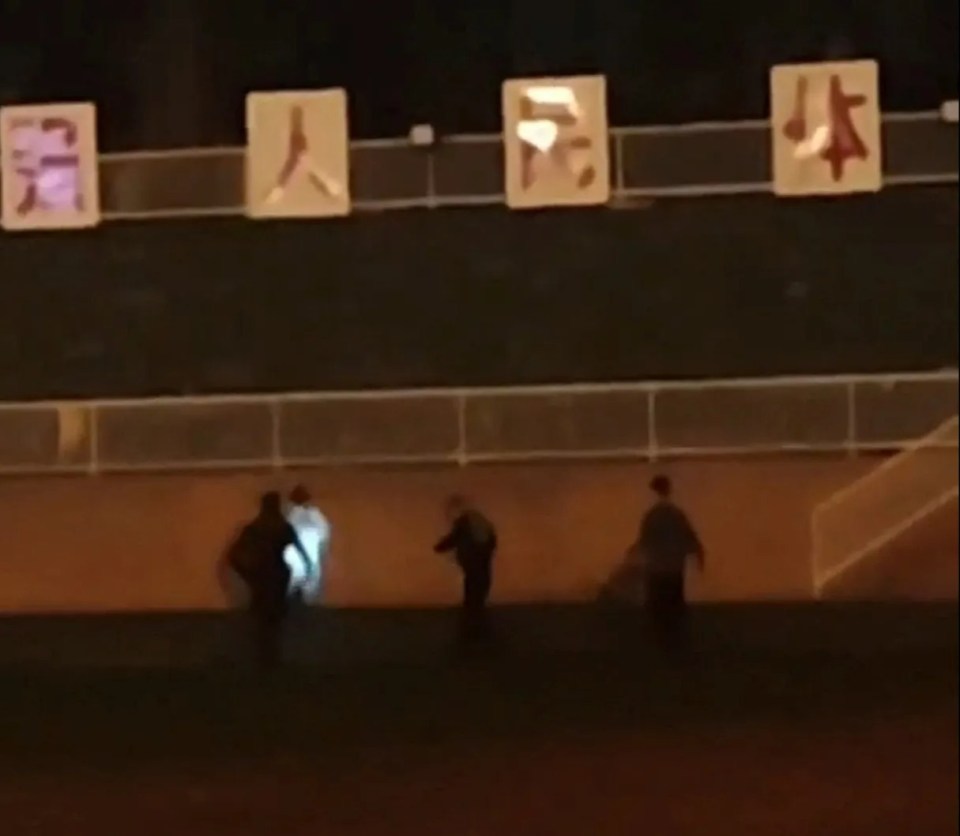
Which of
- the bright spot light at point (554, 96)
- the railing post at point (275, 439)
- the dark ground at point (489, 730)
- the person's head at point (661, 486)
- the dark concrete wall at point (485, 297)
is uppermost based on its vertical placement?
the bright spot light at point (554, 96)

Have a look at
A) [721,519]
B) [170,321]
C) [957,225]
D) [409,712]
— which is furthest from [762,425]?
[170,321]

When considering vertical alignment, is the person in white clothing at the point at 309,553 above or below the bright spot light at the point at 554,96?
below

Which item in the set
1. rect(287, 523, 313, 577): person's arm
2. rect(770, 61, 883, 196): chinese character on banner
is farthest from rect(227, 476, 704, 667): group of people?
rect(770, 61, 883, 196): chinese character on banner

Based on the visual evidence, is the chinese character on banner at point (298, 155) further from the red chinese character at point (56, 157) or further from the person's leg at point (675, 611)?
the person's leg at point (675, 611)

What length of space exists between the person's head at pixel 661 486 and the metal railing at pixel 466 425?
2 cm

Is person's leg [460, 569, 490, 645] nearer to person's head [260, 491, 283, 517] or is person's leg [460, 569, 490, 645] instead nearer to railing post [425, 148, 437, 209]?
person's head [260, 491, 283, 517]

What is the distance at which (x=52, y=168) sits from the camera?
1.22m

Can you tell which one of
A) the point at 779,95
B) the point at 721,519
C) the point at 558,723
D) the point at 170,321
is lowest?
the point at 558,723

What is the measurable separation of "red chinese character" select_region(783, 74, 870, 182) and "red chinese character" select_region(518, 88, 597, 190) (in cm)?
14

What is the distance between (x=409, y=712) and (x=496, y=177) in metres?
0.37

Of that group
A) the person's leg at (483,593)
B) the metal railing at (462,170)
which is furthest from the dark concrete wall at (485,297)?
the person's leg at (483,593)

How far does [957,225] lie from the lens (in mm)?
1124

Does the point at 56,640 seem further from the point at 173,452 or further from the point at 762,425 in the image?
the point at 762,425

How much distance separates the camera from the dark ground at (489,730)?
1.14 metres
